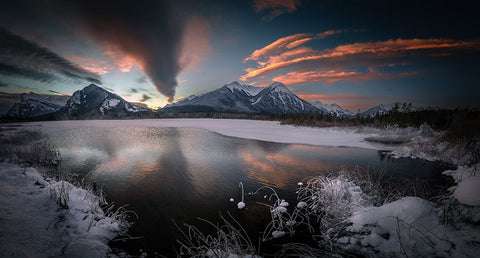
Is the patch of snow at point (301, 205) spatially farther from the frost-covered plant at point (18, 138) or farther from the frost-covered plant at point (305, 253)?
the frost-covered plant at point (18, 138)

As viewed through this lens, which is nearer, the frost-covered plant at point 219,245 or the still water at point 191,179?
the frost-covered plant at point 219,245

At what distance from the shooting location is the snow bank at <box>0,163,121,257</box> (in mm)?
4113

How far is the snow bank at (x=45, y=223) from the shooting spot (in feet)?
13.5

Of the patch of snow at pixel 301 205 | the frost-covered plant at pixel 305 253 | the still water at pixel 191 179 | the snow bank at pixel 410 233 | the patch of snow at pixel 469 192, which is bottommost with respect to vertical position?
the still water at pixel 191 179

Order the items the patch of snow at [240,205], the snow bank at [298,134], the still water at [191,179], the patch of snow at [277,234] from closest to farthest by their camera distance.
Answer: the patch of snow at [277,234] < the still water at [191,179] < the patch of snow at [240,205] < the snow bank at [298,134]

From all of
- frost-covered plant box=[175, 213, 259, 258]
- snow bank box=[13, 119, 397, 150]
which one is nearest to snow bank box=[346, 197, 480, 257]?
frost-covered plant box=[175, 213, 259, 258]

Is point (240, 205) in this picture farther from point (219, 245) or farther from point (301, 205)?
point (219, 245)

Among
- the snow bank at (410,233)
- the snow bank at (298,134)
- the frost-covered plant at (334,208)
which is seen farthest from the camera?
the snow bank at (298,134)

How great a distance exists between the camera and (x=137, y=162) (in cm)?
1591

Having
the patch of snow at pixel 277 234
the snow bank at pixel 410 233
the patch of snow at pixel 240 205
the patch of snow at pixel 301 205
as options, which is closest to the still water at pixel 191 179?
the patch of snow at pixel 240 205

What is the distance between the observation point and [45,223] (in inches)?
195

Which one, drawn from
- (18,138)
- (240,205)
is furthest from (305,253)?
(18,138)

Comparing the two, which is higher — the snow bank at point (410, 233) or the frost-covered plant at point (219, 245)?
the snow bank at point (410, 233)

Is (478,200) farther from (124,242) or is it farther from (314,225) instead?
(124,242)
